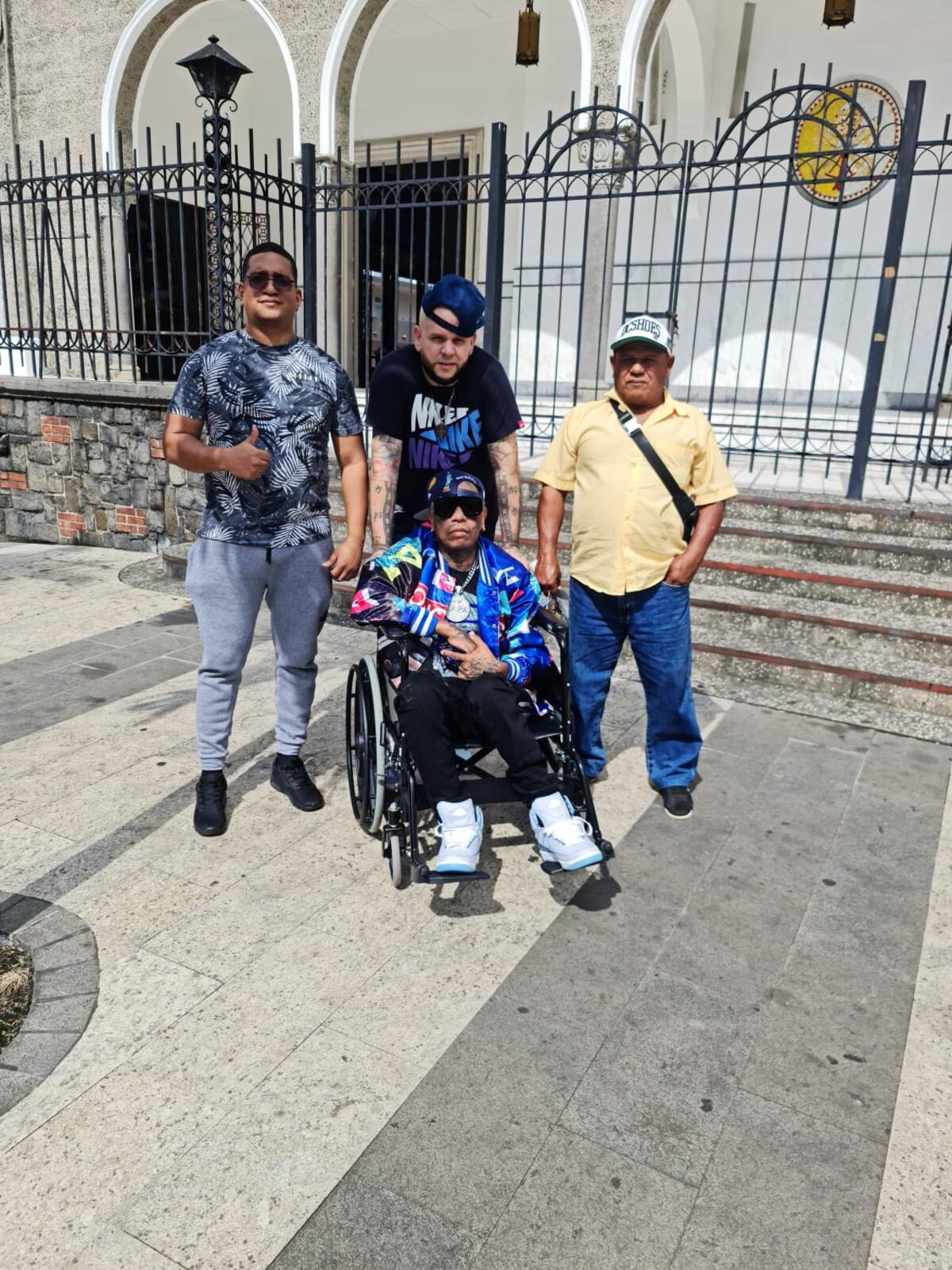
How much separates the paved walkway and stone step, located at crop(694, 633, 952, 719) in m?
0.89

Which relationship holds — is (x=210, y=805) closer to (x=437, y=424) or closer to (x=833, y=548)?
(x=437, y=424)

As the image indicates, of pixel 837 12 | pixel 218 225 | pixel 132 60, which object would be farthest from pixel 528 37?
pixel 132 60

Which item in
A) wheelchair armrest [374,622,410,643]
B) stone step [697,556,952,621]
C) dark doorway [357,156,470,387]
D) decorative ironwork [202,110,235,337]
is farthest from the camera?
dark doorway [357,156,470,387]

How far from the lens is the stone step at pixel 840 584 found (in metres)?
5.09

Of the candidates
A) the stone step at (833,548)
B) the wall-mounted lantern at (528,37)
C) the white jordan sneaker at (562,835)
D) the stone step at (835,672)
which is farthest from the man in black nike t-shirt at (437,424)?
the wall-mounted lantern at (528,37)

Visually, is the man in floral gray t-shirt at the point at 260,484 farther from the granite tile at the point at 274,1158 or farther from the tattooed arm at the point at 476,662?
the granite tile at the point at 274,1158

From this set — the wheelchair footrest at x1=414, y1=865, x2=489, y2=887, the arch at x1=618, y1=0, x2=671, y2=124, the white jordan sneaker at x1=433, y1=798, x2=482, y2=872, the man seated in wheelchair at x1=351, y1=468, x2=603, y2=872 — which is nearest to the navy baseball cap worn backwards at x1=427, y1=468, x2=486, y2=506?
the man seated in wheelchair at x1=351, y1=468, x2=603, y2=872

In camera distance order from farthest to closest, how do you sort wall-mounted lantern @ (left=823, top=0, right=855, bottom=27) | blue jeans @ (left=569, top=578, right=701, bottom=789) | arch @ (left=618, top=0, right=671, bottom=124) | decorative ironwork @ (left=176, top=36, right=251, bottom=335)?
1. arch @ (left=618, top=0, right=671, bottom=124)
2. decorative ironwork @ (left=176, top=36, right=251, bottom=335)
3. wall-mounted lantern @ (left=823, top=0, right=855, bottom=27)
4. blue jeans @ (left=569, top=578, right=701, bottom=789)

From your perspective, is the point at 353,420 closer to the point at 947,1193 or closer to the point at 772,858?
the point at 772,858

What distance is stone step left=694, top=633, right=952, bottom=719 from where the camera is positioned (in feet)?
15.0

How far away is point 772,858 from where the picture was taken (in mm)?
3227

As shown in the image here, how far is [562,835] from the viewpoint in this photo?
8.88 ft

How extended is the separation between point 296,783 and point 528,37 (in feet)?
24.9

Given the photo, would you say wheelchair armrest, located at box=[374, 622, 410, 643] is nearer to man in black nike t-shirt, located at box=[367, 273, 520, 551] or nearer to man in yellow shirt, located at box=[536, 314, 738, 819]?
man in black nike t-shirt, located at box=[367, 273, 520, 551]
